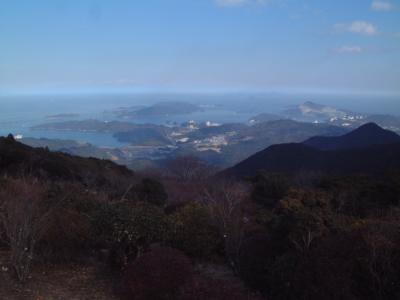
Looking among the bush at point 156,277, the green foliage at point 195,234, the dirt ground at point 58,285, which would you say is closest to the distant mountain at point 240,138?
the green foliage at point 195,234

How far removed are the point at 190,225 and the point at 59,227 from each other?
203cm

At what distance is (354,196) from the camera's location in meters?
12.0

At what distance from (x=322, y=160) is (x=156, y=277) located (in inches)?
1150

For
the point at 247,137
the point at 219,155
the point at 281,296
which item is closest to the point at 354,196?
the point at 281,296

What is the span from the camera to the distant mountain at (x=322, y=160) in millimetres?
27031

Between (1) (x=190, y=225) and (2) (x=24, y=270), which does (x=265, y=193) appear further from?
(2) (x=24, y=270)

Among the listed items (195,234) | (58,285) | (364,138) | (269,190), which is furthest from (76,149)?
(58,285)

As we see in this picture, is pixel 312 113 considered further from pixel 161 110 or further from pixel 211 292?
pixel 211 292

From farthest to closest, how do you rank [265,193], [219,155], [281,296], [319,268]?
[219,155]
[265,193]
[281,296]
[319,268]

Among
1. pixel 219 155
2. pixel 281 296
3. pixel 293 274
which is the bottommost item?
pixel 219 155

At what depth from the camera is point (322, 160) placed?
3222 cm

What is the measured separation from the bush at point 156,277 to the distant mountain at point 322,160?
61.4 ft

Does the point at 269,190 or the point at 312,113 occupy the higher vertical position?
the point at 312,113

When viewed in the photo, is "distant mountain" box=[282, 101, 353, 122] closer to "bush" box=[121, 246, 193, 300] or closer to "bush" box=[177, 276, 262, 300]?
"bush" box=[121, 246, 193, 300]
